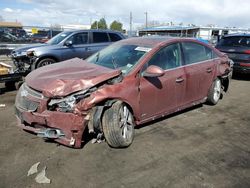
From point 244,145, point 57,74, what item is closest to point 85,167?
point 57,74

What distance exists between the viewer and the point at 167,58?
4.85 meters

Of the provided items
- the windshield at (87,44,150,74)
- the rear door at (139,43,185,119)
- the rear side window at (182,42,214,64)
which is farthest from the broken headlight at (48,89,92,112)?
the rear side window at (182,42,214,64)

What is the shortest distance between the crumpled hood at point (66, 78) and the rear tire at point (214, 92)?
2.86 meters

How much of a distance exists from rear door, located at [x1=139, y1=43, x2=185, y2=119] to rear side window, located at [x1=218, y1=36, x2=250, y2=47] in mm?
5730

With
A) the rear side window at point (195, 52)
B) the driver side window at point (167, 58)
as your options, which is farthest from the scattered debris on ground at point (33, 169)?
the rear side window at point (195, 52)

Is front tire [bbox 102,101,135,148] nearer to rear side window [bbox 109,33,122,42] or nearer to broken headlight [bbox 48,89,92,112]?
broken headlight [bbox 48,89,92,112]

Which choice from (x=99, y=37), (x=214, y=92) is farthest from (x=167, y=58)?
(x=99, y=37)

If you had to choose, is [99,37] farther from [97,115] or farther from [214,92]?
[97,115]

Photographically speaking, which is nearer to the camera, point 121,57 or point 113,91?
point 113,91

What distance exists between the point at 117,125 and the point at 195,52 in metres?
2.66

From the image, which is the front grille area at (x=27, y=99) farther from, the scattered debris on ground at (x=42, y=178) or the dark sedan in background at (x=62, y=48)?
the dark sedan in background at (x=62, y=48)

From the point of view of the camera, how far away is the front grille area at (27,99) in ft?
12.6

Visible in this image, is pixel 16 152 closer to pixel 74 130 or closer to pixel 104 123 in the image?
pixel 74 130

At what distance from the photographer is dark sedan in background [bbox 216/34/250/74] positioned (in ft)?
30.9
